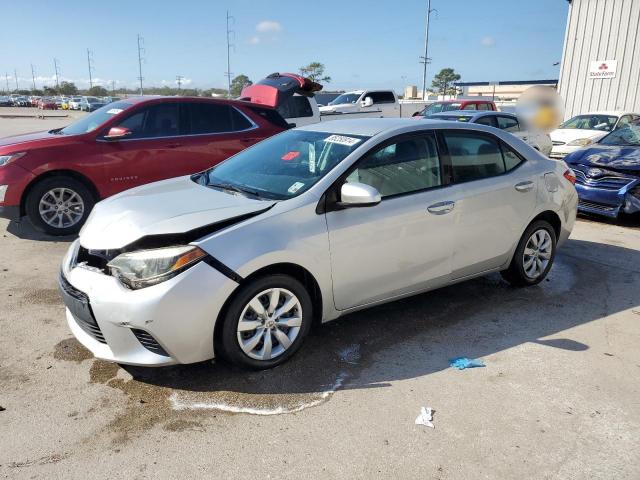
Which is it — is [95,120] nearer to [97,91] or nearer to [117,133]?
[117,133]

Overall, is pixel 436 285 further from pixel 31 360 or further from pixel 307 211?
pixel 31 360

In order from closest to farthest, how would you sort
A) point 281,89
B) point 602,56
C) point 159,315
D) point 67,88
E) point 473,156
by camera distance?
point 159,315
point 473,156
point 281,89
point 602,56
point 67,88

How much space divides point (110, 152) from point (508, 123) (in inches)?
372

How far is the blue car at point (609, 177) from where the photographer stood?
751 cm

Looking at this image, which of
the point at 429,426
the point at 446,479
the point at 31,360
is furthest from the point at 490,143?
the point at 31,360

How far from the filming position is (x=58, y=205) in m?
6.47

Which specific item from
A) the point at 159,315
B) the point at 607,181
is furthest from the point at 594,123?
the point at 159,315

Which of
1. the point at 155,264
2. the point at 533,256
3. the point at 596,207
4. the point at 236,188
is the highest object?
the point at 236,188

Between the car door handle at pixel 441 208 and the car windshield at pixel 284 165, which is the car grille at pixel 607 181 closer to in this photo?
the car door handle at pixel 441 208

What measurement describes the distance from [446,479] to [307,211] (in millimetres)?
1744

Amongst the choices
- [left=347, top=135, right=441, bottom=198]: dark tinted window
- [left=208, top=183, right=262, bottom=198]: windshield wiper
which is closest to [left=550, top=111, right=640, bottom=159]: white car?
[left=347, top=135, right=441, bottom=198]: dark tinted window

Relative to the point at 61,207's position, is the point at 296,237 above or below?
above

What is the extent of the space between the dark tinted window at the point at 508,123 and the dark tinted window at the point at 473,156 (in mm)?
8371

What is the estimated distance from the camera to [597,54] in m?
19.2
